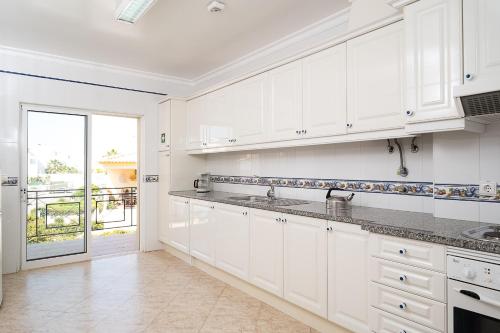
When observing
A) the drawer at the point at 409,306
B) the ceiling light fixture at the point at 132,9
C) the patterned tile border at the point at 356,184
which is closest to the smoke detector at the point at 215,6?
the ceiling light fixture at the point at 132,9

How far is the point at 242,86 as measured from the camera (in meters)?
3.57

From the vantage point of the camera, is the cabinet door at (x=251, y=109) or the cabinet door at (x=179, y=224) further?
the cabinet door at (x=179, y=224)

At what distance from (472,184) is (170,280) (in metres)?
2.99

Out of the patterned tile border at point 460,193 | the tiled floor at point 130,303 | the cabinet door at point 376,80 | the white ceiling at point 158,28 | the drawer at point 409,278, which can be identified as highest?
the white ceiling at point 158,28

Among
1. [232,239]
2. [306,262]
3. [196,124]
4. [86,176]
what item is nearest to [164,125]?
[196,124]

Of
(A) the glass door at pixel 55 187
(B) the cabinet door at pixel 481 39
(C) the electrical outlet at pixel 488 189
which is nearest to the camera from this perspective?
(B) the cabinet door at pixel 481 39

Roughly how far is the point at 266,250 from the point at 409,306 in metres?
1.29

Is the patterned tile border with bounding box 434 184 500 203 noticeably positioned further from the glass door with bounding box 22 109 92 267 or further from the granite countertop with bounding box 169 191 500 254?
the glass door with bounding box 22 109 92 267

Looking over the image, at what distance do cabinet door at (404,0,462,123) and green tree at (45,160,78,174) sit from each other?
4.13 meters

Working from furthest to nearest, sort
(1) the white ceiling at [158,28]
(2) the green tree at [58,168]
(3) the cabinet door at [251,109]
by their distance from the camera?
(2) the green tree at [58,168], (3) the cabinet door at [251,109], (1) the white ceiling at [158,28]

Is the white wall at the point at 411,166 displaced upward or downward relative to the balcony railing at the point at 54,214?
upward

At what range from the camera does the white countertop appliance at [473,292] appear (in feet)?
4.62

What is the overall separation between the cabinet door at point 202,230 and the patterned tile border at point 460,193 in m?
2.21

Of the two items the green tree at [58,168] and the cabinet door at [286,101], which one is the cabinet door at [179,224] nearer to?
the green tree at [58,168]
